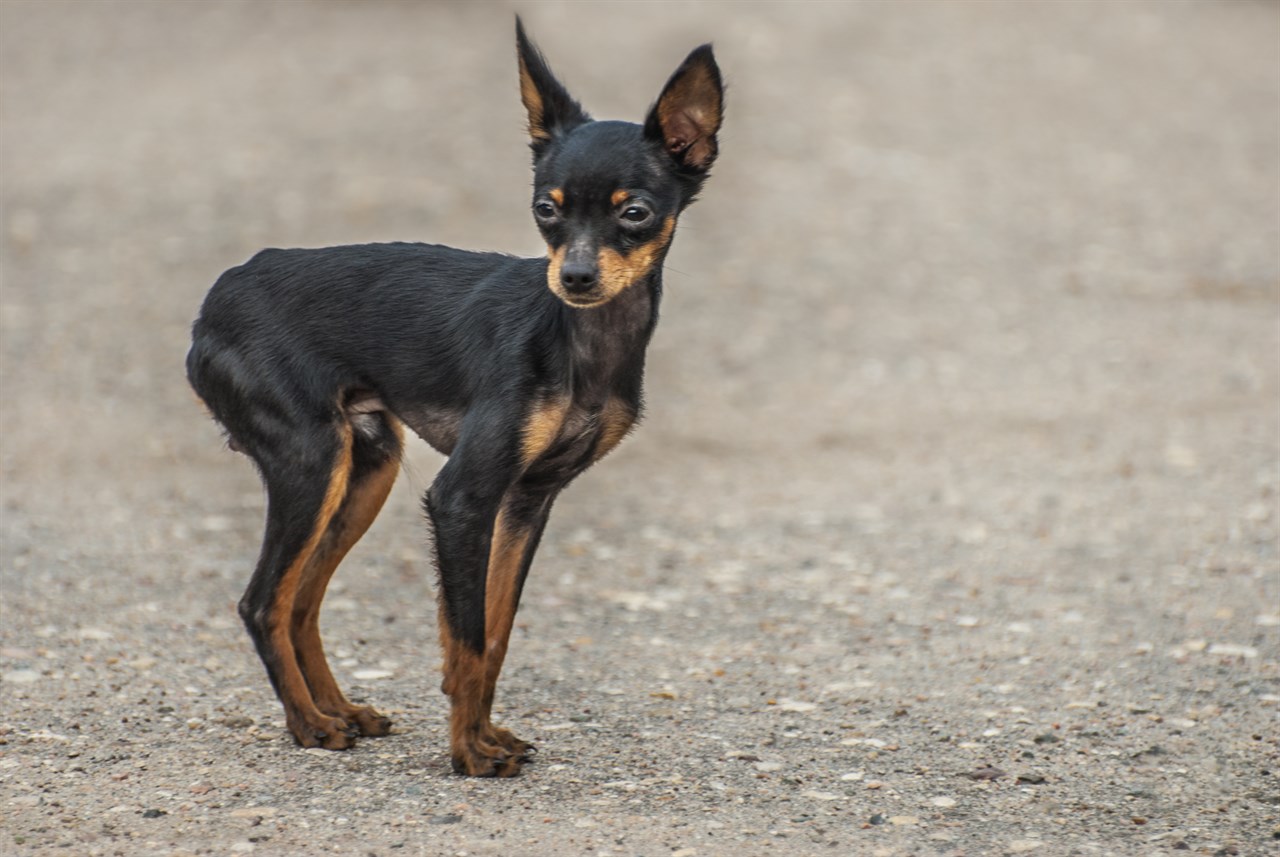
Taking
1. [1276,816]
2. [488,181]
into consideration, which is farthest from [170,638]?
[488,181]

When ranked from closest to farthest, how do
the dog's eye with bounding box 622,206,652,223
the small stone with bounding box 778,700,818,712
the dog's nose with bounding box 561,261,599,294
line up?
the dog's nose with bounding box 561,261,599,294 → the dog's eye with bounding box 622,206,652,223 → the small stone with bounding box 778,700,818,712

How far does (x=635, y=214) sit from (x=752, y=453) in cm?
602

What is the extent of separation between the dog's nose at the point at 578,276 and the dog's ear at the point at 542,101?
26.3 inches

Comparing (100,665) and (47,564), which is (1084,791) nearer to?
(100,665)

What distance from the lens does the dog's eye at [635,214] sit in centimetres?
528

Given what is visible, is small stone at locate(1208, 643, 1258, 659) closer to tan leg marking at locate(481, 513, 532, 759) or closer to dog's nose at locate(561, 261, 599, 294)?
tan leg marking at locate(481, 513, 532, 759)

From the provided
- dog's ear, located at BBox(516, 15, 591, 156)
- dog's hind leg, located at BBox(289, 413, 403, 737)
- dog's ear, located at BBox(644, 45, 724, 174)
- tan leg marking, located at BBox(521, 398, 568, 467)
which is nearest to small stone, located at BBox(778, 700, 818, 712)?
dog's hind leg, located at BBox(289, 413, 403, 737)

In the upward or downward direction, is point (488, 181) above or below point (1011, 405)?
above

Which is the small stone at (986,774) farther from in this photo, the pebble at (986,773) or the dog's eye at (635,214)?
the dog's eye at (635,214)

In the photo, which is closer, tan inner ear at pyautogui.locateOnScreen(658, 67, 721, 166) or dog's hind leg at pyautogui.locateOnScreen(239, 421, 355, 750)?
tan inner ear at pyautogui.locateOnScreen(658, 67, 721, 166)

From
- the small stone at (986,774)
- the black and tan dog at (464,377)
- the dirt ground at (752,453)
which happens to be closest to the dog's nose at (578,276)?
the black and tan dog at (464,377)

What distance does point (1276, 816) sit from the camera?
17.7ft

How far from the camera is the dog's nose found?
5.12m

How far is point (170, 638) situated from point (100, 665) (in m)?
0.52
